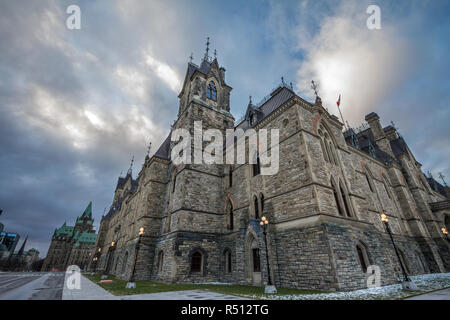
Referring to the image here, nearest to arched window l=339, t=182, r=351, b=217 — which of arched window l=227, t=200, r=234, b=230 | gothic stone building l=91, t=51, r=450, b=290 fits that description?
gothic stone building l=91, t=51, r=450, b=290

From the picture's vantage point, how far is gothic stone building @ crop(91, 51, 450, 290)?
11070mm

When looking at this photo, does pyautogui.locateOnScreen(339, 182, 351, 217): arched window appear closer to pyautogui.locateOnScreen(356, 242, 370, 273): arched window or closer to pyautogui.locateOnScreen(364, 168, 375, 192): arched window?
pyautogui.locateOnScreen(356, 242, 370, 273): arched window

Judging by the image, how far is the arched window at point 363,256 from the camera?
37.0 ft

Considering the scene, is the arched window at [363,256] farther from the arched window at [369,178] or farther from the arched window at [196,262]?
the arched window at [196,262]

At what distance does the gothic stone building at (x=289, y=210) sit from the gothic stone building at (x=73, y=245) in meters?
80.9

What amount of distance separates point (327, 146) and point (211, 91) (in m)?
16.8

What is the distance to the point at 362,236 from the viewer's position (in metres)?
11.9

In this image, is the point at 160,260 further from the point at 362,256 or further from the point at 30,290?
the point at 362,256

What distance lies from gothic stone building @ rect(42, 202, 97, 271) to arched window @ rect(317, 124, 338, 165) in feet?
317
